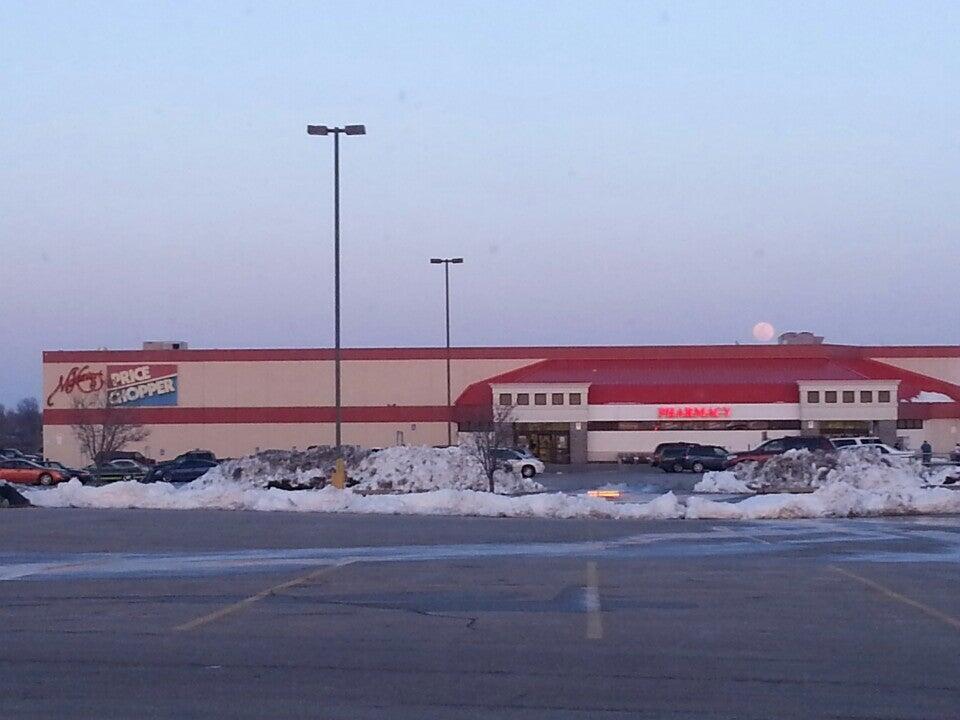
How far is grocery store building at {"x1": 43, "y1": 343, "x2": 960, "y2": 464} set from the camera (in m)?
75.3

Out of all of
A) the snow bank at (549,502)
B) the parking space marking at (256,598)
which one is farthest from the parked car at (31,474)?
the parking space marking at (256,598)

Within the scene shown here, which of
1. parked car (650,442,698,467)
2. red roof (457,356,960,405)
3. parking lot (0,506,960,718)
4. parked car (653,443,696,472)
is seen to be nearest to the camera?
parking lot (0,506,960,718)

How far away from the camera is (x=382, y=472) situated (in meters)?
49.5

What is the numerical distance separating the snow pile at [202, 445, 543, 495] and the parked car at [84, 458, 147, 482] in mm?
11002

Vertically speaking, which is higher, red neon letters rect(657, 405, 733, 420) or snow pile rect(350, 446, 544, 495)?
red neon letters rect(657, 405, 733, 420)

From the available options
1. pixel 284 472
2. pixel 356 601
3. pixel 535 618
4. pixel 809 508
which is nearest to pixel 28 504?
pixel 284 472

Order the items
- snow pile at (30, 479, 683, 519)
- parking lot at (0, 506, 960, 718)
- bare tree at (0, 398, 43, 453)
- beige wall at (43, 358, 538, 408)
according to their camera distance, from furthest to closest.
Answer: bare tree at (0, 398, 43, 453)
beige wall at (43, 358, 538, 408)
snow pile at (30, 479, 683, 519)
parking lot at (0, 506, 960, 718)

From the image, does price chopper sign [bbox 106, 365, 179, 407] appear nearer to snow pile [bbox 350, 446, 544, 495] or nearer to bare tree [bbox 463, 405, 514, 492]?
bare tree [bbox 463, 405, 514, 492]

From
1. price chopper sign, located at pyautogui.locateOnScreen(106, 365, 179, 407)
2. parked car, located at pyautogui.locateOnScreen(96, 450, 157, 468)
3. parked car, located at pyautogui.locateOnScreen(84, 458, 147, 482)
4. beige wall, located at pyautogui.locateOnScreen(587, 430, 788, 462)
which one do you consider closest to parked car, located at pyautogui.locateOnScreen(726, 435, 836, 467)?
beige wall, located at pyautogui.locateOnScreen(587, 430, 788, 462)

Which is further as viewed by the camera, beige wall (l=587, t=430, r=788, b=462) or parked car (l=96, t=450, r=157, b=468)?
beige wall (l=587, t=430, r=788, b=462)

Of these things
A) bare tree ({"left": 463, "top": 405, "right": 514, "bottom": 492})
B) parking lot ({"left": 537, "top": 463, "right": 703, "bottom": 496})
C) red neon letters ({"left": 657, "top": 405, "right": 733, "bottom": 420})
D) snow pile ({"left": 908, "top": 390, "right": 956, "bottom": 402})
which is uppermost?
snow pile ({"left": 908, "top": 390, "right": 956, "bottom": 402})

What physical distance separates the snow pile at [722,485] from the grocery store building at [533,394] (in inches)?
1110

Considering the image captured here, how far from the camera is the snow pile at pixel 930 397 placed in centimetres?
7656

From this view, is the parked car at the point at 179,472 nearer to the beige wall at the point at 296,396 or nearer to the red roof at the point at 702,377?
the beige wall at the point at 296,396
